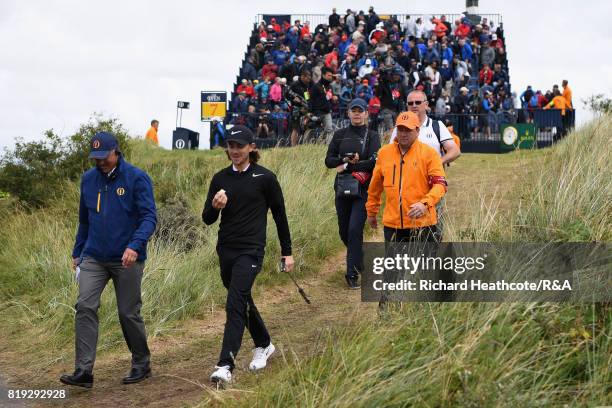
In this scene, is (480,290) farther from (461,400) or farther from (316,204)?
(316,204)

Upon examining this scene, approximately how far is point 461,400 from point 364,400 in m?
0.57

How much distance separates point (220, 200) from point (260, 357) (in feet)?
4.71

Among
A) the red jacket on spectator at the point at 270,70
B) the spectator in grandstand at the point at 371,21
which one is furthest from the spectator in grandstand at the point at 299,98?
the spectator in grandstand at the point at 371,21

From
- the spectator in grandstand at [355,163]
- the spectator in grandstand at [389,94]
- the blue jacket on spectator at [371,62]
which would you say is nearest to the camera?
the spectator in grandstand at [355,163]

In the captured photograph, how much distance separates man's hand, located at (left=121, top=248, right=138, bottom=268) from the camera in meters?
7.26

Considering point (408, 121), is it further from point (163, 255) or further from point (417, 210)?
point (163, 255)

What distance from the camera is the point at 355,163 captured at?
10.1 m

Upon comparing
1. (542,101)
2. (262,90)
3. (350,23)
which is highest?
(350,23)

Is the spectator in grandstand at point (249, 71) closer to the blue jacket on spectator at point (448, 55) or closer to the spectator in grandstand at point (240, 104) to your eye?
the spectator in grandstand at point (240, 104)

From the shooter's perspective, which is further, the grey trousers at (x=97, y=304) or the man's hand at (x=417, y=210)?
the grey trousers at (x=97, y=304)

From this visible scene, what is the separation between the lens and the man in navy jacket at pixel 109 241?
7.41 m

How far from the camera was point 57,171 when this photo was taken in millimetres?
15789

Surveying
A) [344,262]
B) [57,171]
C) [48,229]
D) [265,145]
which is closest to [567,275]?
[344,262]

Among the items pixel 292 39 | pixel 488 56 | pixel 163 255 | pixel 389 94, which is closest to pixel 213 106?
pixel 292 39
